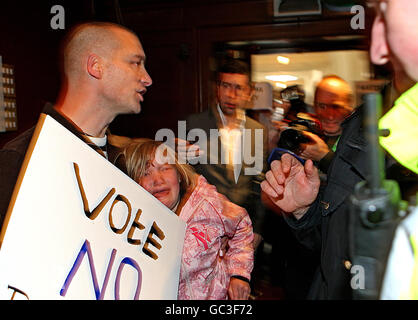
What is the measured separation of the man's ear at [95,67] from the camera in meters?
1.33

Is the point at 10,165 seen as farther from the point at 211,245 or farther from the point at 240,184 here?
the point at 240,184

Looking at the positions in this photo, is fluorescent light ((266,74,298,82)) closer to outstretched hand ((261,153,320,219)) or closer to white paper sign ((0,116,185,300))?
outstretched hand ((261,153,320,219))

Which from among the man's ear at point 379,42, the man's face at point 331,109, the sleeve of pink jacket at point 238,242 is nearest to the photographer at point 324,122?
the man's face at point 331,109

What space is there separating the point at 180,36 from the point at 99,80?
6.32 feet

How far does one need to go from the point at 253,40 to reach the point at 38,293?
8.82 ft

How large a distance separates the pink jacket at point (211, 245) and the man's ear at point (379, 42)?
788 mm

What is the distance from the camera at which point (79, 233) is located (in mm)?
664

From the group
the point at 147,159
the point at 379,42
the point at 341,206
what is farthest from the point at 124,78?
the point at 379,42

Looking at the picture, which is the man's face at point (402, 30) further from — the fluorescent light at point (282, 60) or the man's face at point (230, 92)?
the fluorescent light at point (282, 60)

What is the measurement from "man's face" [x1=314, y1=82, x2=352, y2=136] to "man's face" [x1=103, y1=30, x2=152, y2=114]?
3.46 feet

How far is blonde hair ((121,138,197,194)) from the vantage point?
129 centimetres

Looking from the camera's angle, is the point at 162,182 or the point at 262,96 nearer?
the point at 162,182
